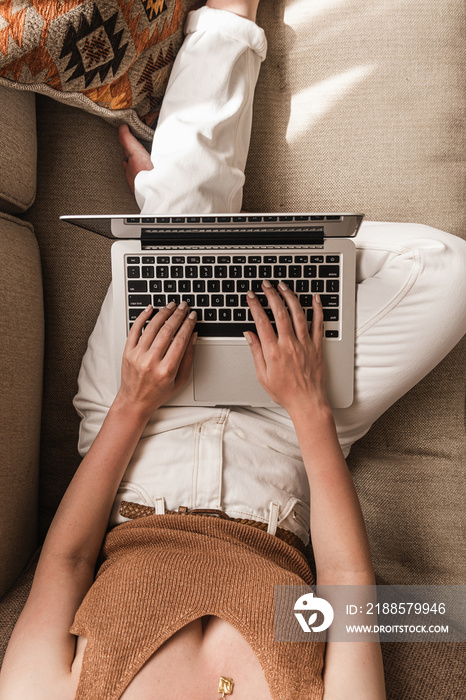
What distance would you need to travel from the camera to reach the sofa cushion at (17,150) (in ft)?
2.87

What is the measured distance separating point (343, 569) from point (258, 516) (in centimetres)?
17

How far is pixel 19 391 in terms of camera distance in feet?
2.87

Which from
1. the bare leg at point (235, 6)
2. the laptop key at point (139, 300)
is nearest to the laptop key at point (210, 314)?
the laptop key at point (139, 300)

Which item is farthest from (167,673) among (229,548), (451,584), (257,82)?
(257,82)

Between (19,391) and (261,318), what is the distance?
46cm

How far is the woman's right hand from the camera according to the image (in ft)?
2.68

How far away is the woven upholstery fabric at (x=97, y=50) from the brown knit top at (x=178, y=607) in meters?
0.79

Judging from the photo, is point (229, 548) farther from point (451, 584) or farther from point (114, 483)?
point (451, 584)

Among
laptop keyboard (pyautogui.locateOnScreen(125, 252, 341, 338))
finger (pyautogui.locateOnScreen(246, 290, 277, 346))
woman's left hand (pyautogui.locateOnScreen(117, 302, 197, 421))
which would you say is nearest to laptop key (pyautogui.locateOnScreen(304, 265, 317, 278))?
laptop keyboard (pyautogui.locateOnScreen(125, 252, 341, 338))

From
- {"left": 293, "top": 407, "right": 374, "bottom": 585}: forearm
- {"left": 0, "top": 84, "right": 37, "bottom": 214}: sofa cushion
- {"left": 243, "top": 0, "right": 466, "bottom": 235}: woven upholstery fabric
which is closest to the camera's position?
{"left": 293, "top": 407, "right": 374, "bottom": 585}: forearm

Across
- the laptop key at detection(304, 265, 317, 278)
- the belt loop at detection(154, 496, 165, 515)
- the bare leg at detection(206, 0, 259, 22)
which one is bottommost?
the belt loop at detection(154, 496, 165, 515)

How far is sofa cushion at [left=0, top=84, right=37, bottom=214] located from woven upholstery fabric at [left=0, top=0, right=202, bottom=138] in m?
0.08

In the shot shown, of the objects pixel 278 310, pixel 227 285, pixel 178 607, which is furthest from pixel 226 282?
pixel 178 607

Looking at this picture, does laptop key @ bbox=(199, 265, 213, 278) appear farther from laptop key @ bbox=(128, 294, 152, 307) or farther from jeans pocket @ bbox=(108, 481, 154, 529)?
jeans pocket @ bbox=(108, 481, 154, 529)
